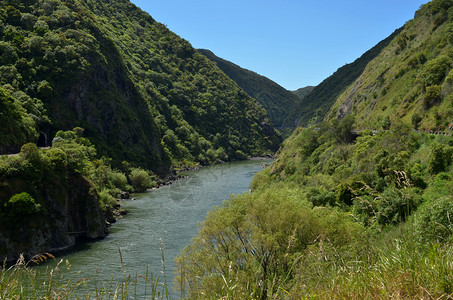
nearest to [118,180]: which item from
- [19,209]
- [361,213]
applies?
[19,209]

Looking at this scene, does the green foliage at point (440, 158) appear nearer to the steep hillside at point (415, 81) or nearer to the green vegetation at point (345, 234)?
the green vegetation at point (345, 234)

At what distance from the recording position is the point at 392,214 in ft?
77.4

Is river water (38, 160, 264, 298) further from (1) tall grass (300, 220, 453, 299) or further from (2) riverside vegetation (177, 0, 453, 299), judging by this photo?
(1) tall grass (300, 220, 453, 299)

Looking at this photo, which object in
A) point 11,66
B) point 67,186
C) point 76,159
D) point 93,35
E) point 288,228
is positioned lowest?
point 288,228

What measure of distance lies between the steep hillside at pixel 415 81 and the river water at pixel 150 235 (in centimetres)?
3206

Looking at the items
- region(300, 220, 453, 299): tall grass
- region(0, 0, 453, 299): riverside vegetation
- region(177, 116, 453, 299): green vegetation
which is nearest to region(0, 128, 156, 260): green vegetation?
region(0, 0, 453, 299): riverside vegetation

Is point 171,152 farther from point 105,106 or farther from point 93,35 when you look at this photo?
point 93,35

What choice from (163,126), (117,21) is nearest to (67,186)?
(163,126)

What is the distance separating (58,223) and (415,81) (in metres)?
58.1

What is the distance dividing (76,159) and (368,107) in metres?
58.7

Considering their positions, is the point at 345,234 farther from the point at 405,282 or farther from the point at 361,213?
the point at 405,282

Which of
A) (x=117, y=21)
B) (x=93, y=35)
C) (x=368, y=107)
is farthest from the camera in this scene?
(x=117, y=21)

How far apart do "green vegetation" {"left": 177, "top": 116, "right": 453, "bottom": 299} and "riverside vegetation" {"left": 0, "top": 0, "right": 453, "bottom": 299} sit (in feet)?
0.22

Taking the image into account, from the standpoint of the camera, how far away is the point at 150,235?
47.8 meters
